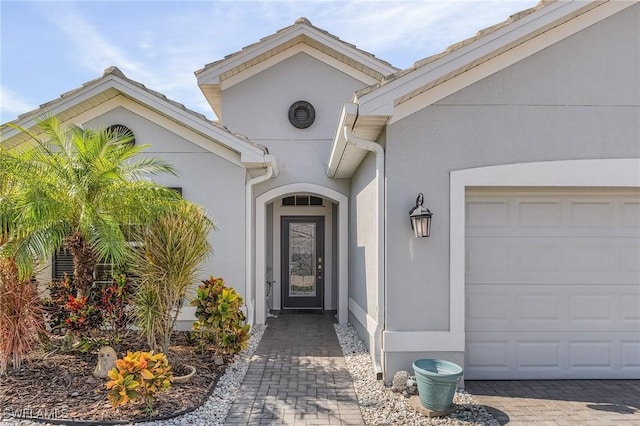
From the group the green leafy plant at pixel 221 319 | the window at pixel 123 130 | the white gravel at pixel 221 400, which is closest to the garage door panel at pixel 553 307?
the white gravel at pixel 221 400

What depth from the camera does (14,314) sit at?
20.1 feet

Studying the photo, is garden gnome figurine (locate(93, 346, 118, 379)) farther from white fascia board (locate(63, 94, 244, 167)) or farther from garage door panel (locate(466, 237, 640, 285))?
garage door panel (locate(466, 237, 640, 285))

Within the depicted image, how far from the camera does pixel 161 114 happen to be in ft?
28.7

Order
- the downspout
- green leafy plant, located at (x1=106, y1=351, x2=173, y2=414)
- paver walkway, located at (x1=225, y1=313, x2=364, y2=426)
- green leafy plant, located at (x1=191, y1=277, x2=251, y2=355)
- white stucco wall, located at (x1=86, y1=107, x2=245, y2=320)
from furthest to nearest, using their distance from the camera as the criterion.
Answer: white stucco wall, located at (x1=86, y1=107, x2=245, y2=320), green leafy plant, located at (x1=191, y1=277, x2=251, y2=355), the downspout, paver walkway, located at (x1=225, y1=313, x2=364, y2=426), green leafy plant, located at (x1=106, y1=351, x2=173, y2=414)

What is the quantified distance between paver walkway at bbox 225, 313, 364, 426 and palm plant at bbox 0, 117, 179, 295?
2668 millimetres

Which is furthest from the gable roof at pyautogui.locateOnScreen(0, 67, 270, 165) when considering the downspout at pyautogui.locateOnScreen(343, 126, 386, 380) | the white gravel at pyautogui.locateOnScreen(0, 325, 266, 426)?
the white gravel at pyautogui.locateOnScreen(0, 325, 266, 426)

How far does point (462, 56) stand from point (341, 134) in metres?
1.99

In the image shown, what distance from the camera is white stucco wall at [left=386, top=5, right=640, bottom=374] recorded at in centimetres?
590

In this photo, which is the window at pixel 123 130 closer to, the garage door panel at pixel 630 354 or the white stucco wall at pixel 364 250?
the white stucco wall at pixel 364 250

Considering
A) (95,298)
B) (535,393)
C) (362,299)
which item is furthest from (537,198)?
(95,298)

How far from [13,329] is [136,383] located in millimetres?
2567

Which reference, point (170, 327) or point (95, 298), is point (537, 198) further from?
point (95, 298)

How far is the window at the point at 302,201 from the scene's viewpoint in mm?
12156

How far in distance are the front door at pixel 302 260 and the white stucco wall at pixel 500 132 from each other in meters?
6.36
